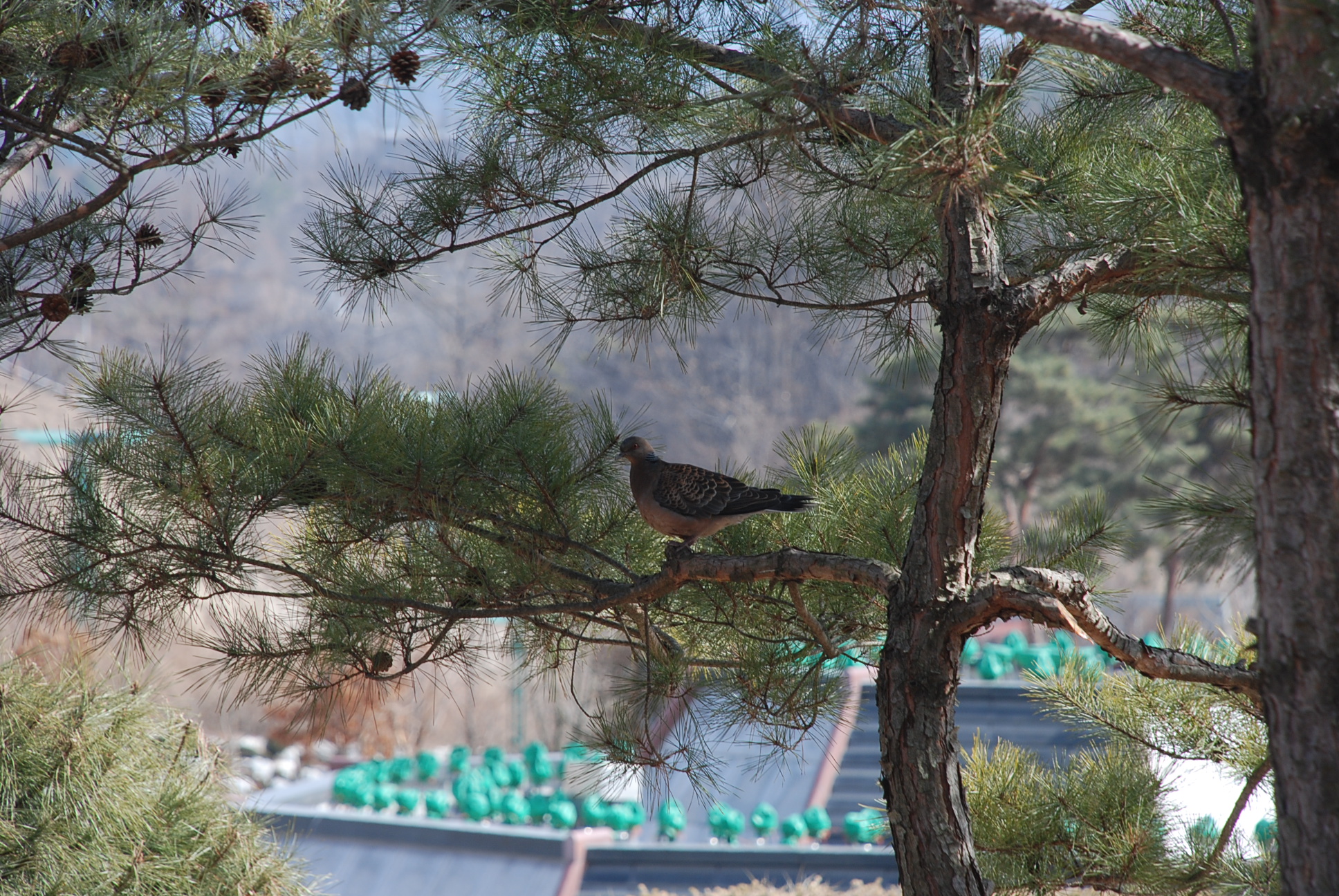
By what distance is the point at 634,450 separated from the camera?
1913mm

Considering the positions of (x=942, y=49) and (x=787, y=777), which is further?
(x=787, y=777)

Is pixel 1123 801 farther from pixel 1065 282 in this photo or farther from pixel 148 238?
pixel 148 238

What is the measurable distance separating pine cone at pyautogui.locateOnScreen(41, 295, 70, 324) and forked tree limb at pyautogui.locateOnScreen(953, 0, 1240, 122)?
130cm

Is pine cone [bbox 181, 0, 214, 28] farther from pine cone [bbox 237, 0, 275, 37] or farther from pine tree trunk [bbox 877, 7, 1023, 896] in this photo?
pine tree trunk [bbox 877, 7, 1023, 896]

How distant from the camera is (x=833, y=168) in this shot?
1818mm

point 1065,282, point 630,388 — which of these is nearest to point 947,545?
point 1065,282

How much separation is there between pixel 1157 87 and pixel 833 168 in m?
0.55

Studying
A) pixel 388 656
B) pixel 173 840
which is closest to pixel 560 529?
pixel 388 656

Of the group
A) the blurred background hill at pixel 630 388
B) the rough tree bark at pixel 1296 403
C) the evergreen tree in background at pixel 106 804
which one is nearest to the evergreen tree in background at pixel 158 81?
the evergreen tree in background at pixel 106 804

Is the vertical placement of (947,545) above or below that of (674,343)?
below

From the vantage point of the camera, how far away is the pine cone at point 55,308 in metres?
1.43

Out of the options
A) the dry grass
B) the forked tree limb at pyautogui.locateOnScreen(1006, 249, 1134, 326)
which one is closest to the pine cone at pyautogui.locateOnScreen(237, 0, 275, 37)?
the forked tree limb at pyautogui.locateOnScreen(1006, 249, 1134, 326)

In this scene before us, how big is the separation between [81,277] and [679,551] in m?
1.06

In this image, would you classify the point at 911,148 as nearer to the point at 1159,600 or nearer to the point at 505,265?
the point at 505,265
